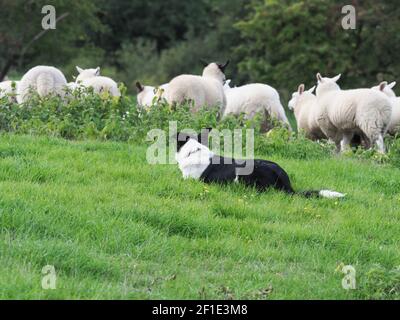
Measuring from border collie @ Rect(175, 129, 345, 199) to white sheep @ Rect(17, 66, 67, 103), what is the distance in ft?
16.5

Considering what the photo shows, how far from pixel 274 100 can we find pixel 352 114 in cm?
230

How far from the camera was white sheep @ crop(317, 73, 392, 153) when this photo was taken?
42.0 ft

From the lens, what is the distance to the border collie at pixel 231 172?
8.60m

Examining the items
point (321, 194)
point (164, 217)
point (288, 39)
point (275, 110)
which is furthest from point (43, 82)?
point (288, 39)

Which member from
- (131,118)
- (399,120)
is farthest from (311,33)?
(131,118)

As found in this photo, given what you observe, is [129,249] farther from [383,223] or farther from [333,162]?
[333,162]

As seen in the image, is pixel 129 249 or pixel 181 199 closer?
pixel 129 249

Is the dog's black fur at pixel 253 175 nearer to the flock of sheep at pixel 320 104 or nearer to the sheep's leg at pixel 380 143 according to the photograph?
the flock of sheep at pixel 320 104

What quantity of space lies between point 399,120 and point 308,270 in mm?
8365

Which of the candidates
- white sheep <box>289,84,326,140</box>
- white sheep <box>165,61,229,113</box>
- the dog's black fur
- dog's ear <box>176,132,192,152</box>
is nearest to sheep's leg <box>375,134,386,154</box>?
white sheep <box>289,84,326,140</box>

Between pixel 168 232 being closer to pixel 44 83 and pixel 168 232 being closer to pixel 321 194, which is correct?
pixel 321 194

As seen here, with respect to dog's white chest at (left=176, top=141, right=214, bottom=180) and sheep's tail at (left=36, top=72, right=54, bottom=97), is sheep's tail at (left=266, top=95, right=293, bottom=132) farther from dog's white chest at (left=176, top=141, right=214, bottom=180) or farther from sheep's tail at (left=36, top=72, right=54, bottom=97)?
dog's white chest at (left=176, top=141, right=214, bottom=180)

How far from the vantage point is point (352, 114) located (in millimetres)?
13258
